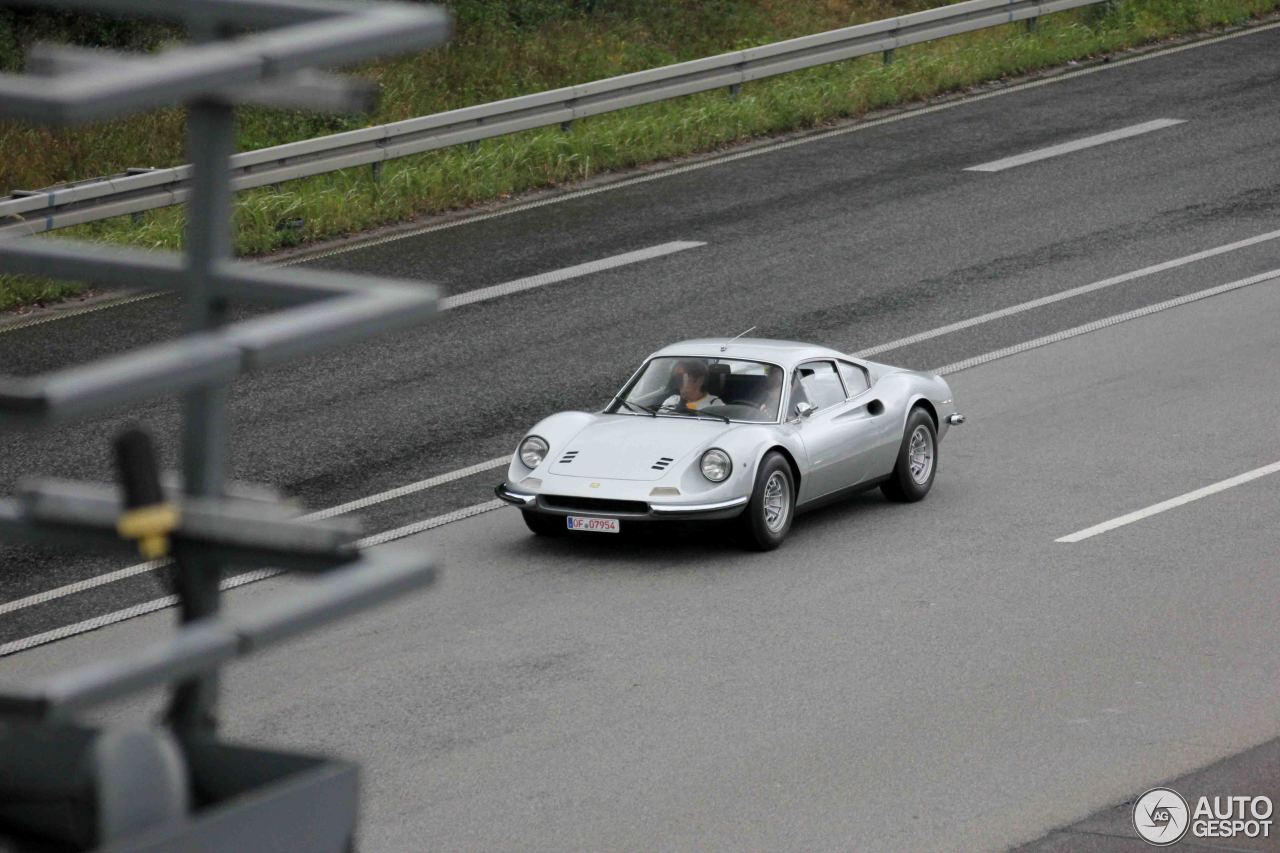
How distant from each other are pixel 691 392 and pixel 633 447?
835 millimetres

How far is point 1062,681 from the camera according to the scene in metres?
10.3

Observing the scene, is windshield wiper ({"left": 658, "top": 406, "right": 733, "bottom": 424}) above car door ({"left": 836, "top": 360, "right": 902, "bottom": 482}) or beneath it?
above

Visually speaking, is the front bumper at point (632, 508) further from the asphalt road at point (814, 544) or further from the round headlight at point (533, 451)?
the asphalt road at point (814, 544)

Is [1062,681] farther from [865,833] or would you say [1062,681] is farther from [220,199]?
[220,199]

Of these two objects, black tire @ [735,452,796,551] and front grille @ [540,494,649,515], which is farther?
black tire @ [735,452,796,551]

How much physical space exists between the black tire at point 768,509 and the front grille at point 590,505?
68cm

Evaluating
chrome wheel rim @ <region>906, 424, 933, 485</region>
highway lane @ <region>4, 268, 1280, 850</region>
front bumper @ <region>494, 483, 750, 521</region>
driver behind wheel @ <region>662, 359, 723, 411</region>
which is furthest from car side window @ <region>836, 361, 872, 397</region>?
front bumper @ <region>494, 483, 750, 521</region>

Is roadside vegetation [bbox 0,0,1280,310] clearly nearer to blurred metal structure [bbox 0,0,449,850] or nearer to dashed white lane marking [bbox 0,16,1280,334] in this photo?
dashed white lane marking [bbox 0,16,1280,334]

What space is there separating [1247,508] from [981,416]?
3.19m

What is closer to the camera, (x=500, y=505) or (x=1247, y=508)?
(x=1247, y=508)

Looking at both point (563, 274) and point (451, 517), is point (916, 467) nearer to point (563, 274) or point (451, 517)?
point (451, 517)

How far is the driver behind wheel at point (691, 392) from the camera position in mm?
13570

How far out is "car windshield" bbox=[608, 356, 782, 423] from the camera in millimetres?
13473

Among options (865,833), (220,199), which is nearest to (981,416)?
(865,833)
